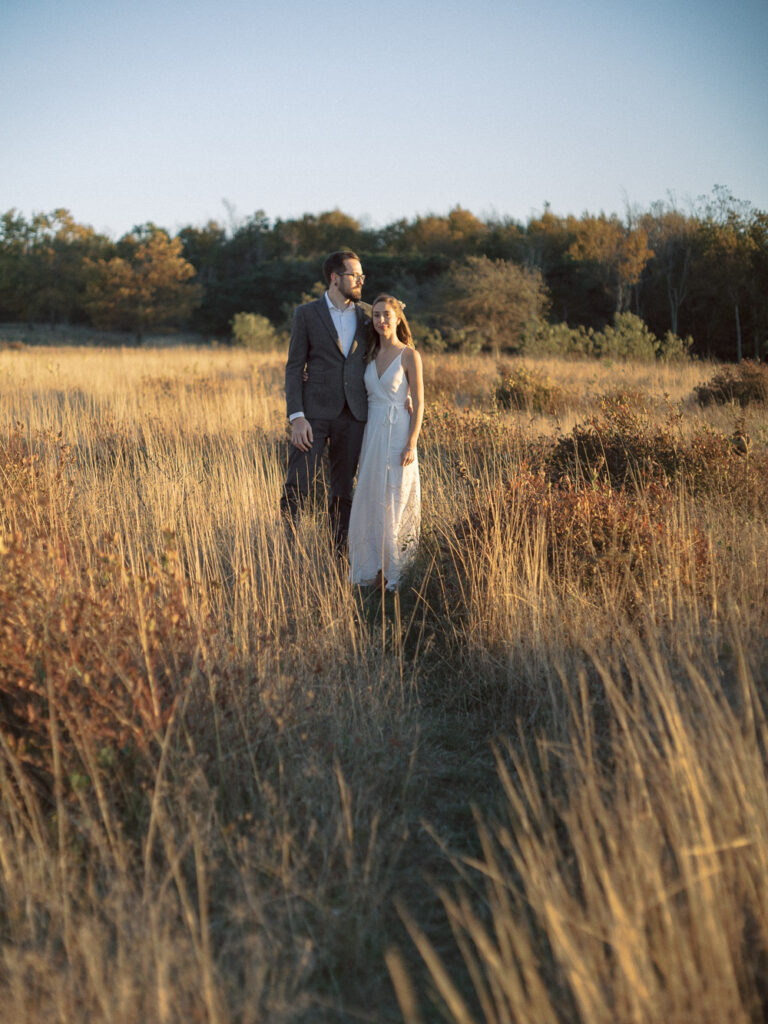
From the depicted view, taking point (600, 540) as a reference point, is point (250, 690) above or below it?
below

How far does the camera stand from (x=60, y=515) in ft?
14.0

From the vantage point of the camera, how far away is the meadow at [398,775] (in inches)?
66.6

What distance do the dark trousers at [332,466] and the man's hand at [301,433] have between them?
71mm

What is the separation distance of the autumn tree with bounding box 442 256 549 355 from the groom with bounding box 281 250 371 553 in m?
20.4

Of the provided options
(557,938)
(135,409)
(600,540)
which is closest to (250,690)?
(557,938)

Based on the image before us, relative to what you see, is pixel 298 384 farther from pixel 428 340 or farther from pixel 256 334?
pixel 256 334

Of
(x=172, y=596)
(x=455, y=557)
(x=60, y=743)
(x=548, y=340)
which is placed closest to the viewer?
(x=60, y=743)

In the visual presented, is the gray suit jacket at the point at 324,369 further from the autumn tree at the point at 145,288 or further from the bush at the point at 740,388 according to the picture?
the autumn tree at the point at 145,288

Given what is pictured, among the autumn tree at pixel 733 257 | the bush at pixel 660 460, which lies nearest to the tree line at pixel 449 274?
the autumn tree at pixel 733 257

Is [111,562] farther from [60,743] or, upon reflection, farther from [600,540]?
[600,540]

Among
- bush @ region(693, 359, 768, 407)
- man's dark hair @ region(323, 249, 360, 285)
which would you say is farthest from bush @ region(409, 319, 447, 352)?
man's dark hair @ region(323, 249, 360, 285)

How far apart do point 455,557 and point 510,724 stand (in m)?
1.27

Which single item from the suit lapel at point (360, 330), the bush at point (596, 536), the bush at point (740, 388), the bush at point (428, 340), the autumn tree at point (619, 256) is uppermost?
the autumn tree at point (619, 256)

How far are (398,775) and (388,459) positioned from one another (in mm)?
2456
